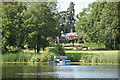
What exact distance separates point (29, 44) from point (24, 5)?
3.29 metres

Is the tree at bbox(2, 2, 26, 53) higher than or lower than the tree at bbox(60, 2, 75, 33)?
lower

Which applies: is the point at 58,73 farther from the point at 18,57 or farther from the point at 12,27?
the point at 12,27

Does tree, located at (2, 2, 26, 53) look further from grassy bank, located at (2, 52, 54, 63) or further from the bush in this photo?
the bush

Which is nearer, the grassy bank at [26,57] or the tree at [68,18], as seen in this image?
the grassy bank at [26,57]

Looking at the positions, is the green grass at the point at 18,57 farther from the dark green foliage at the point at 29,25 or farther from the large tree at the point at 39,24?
the large tree at the point at 39,24

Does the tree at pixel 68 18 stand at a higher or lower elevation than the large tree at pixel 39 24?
higher

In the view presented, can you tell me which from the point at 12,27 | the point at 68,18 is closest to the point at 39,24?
the point at 12,27

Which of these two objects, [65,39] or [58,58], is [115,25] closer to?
[65,39]

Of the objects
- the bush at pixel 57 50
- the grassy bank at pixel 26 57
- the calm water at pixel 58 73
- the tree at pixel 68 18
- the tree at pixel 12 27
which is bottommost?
the calm water at pixel 58 73

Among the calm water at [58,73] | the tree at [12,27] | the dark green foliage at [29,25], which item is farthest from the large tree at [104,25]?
the calm water at [58,73]

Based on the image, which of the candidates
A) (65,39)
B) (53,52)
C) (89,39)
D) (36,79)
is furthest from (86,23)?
(36,79)

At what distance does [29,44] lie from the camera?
2416 cm

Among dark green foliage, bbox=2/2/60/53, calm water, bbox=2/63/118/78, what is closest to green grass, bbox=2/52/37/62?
dark green foliage, bbox=2/2/60/53

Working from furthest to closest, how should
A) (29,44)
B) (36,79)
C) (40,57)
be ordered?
(29,44) → (40,57) → (36,79)
